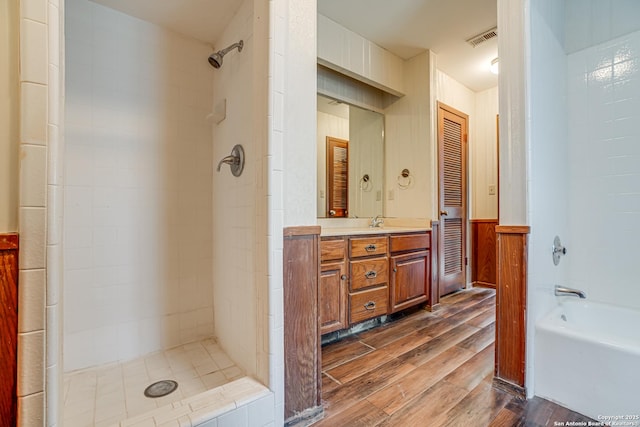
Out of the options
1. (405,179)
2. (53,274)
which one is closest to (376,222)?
(405,179)

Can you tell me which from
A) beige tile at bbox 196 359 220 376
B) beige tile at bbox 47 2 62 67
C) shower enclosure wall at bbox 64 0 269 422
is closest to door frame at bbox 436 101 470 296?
shower enclosure wall at bbox 64 0 269 422

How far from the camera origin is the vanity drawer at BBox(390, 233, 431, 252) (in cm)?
233

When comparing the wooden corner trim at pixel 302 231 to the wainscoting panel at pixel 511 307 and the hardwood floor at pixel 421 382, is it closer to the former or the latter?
the hardwood floor at pixel 421 382

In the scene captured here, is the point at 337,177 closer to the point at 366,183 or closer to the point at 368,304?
the point at 366,183

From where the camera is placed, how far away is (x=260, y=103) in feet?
3.77

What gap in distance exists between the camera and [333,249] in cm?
192

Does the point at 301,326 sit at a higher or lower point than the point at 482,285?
higher

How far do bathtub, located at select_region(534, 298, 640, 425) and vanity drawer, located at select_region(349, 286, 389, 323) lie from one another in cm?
101

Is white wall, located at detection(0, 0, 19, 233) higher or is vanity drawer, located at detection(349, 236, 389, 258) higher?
white wall, located at detection(0, 0, 19, 233)

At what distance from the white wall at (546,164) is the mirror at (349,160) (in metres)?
1.47

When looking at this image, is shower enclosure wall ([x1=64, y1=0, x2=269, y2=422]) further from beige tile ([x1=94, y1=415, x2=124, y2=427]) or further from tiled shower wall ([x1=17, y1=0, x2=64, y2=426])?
tiled shower wall ([x1=17, y1=0, x2=64, y2=426])

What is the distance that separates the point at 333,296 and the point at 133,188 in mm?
1435

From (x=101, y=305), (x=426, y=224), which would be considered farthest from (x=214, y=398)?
(x=426, y=224)

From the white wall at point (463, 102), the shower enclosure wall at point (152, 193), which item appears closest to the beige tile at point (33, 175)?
the shower enclosure wall at point (152, 193)
